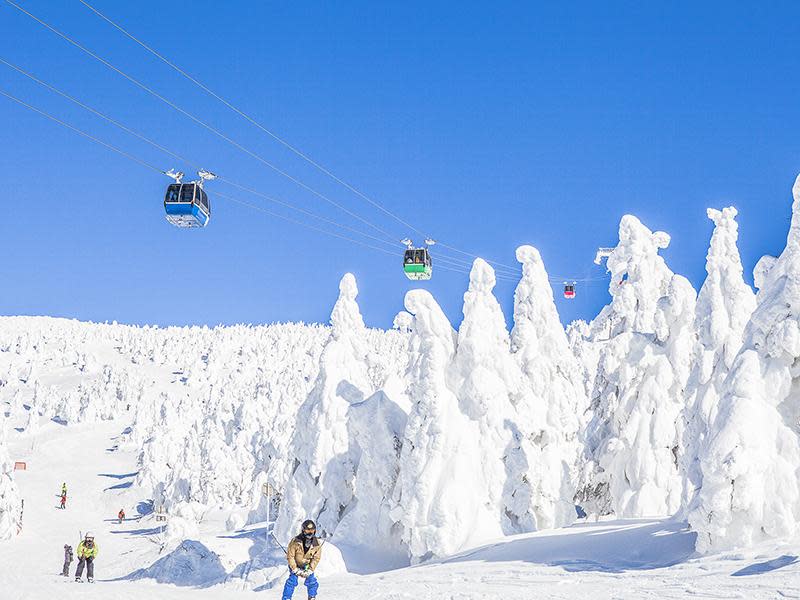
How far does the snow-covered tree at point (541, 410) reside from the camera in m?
29.1

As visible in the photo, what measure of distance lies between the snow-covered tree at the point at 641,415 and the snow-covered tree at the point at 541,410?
126 cm

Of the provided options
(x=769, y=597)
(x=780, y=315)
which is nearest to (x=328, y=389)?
(x=780, y=315)

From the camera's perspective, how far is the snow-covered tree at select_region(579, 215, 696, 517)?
113 ft

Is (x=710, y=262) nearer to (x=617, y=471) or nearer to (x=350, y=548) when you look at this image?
(x=617, y=471)

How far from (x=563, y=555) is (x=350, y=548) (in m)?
12.1

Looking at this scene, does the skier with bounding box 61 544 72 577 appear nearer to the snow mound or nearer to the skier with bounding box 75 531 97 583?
the snow mound

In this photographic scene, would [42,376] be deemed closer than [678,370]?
No

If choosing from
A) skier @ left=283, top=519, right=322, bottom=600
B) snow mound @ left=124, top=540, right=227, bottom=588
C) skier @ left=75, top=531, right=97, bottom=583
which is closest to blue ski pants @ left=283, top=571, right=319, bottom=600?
skier @ left=283, top=519, right=322, bottom=600

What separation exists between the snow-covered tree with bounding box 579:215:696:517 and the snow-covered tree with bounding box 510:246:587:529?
1264 millimetres

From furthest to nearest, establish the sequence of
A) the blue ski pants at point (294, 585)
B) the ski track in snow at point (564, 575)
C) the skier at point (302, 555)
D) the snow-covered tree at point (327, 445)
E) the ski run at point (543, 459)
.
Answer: the snow-covered tree at point (327, 445), the ski run at point (543, 459), the ski track in snow at point (564, 575), the blue ski pants at point (294, 585), the skier at point (302, 555)

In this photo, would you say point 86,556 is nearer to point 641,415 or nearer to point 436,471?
point 436,471

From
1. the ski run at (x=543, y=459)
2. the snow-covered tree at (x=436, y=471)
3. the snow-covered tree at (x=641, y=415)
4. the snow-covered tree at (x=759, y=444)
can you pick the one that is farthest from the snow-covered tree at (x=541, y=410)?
the snow-covered tree at (x=759, y=444)

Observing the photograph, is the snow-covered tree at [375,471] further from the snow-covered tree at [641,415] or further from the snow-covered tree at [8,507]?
the snow-covered tree at [8,507]

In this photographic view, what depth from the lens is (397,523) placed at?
99.2 ft
